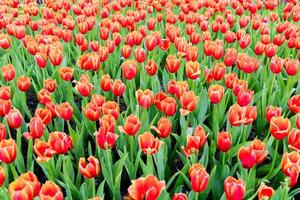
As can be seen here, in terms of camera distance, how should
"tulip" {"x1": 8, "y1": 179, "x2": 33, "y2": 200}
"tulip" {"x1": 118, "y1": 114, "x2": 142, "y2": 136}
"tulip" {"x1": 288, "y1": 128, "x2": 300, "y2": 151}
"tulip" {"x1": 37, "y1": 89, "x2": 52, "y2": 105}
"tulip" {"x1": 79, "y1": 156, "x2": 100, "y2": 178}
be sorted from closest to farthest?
1. "tulip" {"x1": 8, "y1": 179, "x2": 33, "y2": 200}
2. "tulip" {"x1": 79, "y1": 156, "x2": 100, "y2": 178}
3. "tulip" {"x1": 288, "y1": 128, "x2": 300, "y2": 151}
4. "tulip" {"x1": 118, "y1": 114, "x2": 142, "y2": 136}
5. "tulip" {"x1": 37, "y1": 89, "x2": 52, "y2": 105}

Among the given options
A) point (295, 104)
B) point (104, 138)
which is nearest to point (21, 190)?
point (104, 138)

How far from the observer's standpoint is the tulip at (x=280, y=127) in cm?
204

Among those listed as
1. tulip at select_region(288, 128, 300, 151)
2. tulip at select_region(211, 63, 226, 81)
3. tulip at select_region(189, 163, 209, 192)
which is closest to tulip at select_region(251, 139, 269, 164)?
tulip at select_region(288, 128, 300, 151)

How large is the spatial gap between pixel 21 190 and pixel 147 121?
3.54 ft

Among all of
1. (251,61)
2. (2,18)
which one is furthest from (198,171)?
(2,18)

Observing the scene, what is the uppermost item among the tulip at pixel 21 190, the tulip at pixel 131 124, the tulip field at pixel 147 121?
the tulip at pixel 21 190

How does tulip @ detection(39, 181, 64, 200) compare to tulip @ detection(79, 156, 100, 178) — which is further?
tulip @ detection(79, 156, 100, 178)

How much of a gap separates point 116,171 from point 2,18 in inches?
93.3

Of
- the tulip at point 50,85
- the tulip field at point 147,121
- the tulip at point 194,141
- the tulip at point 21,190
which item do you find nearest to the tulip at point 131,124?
the tulip field at point 147,121

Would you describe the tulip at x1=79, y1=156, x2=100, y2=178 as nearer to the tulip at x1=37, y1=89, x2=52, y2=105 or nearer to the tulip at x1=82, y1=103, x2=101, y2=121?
the tulip at x1=82, y1=103, x2=101, y2=121

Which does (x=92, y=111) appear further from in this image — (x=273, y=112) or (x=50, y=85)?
(x=273, y=112)

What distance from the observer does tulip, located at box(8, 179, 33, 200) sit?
1555 mm

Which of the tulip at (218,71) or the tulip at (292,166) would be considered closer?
the tulip at (292,166)

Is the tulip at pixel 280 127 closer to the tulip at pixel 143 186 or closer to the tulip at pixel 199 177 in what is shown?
the tulip at pixel 199 177
